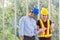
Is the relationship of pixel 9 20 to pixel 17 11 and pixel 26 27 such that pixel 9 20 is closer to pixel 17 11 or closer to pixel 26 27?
pixel 17 11

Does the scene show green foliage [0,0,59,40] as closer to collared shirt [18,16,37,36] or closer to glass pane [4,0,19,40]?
glass pane [4,0,19,40]

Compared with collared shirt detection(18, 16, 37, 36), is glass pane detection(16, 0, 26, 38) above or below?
above

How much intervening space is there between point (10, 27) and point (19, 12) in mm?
320

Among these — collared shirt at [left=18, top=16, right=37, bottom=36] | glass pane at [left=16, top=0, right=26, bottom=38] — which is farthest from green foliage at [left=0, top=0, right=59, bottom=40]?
collared shirt at [left=18, top=16, right=37, bottom=36]

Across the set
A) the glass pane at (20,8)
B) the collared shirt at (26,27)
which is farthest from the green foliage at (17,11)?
the collared shirt at (26,27)

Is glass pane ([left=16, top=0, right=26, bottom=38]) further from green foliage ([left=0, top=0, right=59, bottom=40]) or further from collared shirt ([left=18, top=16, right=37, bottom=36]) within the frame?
collared shirt ([left=18, top=16, right=37, bottom=36])

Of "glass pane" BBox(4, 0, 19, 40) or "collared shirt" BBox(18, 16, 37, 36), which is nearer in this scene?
"collared shirt" BBox(18, 16, 37, 36)

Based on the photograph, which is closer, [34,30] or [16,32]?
[34,30]

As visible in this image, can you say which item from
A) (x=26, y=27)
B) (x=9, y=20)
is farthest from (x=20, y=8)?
(x=26, y=27)

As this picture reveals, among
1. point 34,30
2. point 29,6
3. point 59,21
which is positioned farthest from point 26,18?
point 59,21

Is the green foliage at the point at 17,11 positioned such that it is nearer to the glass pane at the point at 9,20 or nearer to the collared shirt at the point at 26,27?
the glass pane at the point at 9,20

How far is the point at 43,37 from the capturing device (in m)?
2.96

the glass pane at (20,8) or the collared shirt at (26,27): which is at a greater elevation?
the glass pane at (20,8)

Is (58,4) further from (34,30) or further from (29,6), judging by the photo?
(34,30)
